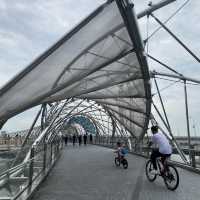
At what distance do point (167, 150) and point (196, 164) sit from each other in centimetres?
431

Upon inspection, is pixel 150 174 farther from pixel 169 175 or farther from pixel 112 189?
pixel 112 189

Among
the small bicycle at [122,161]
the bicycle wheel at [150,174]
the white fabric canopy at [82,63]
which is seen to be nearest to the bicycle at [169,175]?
the bicycle wheel at [150,174]

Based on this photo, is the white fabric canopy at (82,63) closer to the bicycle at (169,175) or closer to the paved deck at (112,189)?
the paved deck at (112,189)

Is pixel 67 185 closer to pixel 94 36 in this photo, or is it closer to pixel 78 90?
pixel 94 36

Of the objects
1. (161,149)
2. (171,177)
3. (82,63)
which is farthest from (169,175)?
(82,63)

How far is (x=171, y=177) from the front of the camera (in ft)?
29.3

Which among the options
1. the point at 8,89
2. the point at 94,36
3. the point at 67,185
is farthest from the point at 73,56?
the point at 67,185

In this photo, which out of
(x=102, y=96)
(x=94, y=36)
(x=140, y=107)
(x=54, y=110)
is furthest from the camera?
(x=54, y=110)

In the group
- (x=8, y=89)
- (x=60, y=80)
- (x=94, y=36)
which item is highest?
(x=94, y=36)

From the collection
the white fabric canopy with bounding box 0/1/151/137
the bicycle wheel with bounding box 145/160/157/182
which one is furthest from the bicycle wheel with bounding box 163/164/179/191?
the white fabric canopy with bounding box 0/1/151/137

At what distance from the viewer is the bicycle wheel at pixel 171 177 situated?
8773mm

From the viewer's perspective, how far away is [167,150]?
31.2 feet

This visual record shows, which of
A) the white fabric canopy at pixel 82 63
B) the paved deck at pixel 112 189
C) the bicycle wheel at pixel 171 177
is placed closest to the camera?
the paved deck at pixel 112 189

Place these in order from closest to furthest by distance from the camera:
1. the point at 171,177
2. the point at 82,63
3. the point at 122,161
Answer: the point at 171,177, the point at 82,63, the point at 122,161
